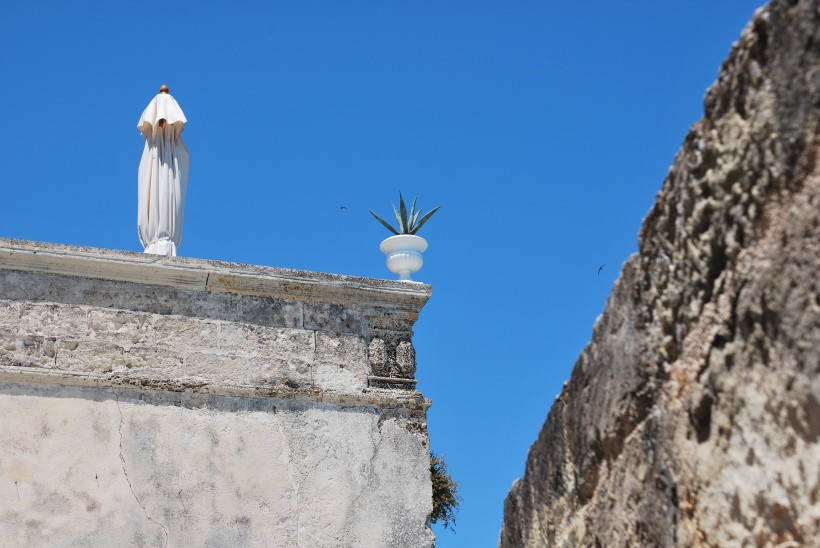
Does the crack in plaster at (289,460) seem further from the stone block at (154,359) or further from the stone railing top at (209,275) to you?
the stone railing top at (209,275)

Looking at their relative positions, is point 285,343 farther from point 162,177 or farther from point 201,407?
point 162,177

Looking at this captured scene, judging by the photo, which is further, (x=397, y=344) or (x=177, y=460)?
(x=397, y=344)

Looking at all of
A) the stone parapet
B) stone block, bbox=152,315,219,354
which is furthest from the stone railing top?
stone block, bbox=152,315,219,354

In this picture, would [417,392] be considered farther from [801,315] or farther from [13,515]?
[801,315]

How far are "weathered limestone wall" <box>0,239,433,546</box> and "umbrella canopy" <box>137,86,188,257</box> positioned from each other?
33.1 inches

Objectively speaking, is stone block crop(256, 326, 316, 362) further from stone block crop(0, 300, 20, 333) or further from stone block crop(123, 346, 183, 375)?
stone block crop(0, 300, 20, 333)

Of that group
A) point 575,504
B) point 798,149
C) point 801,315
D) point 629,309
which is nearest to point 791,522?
point 801,315

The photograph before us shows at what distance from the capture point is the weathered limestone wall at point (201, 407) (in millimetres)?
5805

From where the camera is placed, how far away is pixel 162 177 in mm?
7301

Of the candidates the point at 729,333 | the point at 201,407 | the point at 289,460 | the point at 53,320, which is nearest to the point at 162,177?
the point at 53,320

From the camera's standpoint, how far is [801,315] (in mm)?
1324

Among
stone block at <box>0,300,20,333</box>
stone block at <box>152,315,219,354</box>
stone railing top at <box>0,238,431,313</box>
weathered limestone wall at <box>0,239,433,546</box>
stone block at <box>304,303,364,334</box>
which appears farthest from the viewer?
stone block at <box>304,303,364,334</box>

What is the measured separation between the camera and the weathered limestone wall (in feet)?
19.0

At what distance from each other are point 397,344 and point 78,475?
6.70ft
